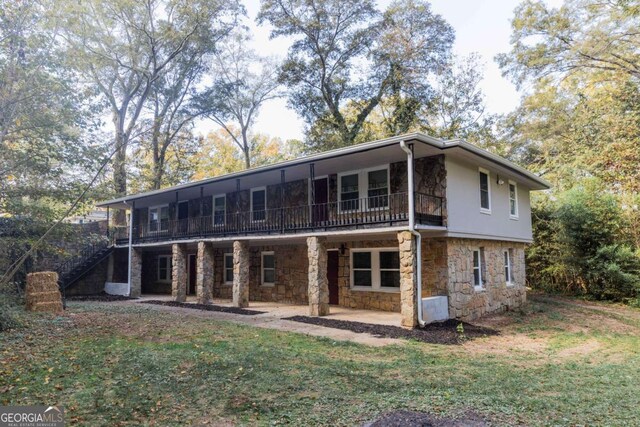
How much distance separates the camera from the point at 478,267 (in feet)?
42.0

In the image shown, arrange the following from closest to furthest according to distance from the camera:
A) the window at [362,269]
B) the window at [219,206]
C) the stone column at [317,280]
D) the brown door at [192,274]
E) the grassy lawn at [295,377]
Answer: the grassy lawn at [295,377] → the stone column at [317,280] → the window at [362,269] → the window at [219,206] → the brown door at [192,274]

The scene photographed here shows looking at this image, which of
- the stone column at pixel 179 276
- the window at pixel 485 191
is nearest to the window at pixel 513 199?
the window at pixel 485 191

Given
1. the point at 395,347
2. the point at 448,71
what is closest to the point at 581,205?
the point at 448,71

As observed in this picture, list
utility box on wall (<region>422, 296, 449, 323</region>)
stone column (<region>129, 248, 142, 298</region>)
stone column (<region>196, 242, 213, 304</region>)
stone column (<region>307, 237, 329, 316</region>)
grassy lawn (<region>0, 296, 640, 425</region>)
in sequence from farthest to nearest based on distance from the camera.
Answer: stone column (<region>129, 248, 142, 298</region>)
stone column (<region>196, 242, 213, 304</region>)
stone column (<region>307, 237, 329, 316</region>)
utility box on wall (<region>422, 296, 449, 323</region>)
grassy lawn (<region>0, 296, 640, 425</region>)

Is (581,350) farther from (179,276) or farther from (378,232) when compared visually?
(179,276)

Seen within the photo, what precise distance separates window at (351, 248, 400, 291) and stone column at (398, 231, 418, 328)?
252 cm

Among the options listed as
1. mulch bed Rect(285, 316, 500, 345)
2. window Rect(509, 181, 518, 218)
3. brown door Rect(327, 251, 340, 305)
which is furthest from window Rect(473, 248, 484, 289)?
brown door Rect(327, 251, 340, 305)

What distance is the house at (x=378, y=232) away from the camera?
1068cm

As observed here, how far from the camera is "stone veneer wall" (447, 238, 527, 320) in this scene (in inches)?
444

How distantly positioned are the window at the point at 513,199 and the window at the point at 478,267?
2945 millimetres

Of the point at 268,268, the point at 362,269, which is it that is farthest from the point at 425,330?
the point at 268,268

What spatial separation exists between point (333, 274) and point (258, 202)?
4.70 meters

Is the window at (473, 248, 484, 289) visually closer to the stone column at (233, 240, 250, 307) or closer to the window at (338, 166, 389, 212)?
the window at (338, 166, 389, 212)

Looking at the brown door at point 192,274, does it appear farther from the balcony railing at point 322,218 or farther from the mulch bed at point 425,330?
the mulch bed at point 425,330
